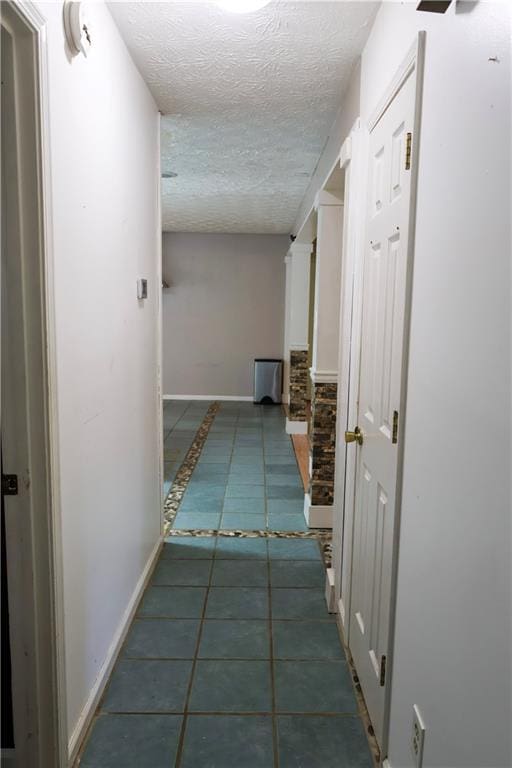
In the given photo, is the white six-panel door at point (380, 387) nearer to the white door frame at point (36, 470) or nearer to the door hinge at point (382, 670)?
the door hinge at point (382, 670)

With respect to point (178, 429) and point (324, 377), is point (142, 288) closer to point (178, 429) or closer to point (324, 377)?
point (324, 377)

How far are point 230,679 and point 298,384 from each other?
4191 millimetres

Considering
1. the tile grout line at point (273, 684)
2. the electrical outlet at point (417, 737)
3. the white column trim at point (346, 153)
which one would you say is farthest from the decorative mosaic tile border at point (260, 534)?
the white column trim at point (346, 153)

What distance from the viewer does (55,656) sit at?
1.38m

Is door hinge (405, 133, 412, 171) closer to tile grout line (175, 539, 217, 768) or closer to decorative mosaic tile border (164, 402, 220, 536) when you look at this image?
tile grout line (175, 539, 217, 768)

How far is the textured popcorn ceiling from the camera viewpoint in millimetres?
1789

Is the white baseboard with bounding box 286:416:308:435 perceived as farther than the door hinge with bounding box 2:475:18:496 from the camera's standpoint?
Yes

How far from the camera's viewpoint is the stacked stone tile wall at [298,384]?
5859 millimetres

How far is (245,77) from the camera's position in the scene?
7.42 feet

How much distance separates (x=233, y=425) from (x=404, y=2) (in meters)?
5.07

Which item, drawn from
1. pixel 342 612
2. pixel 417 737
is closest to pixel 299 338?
pixel 342 612

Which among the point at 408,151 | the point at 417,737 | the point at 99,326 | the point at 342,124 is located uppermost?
the point at 342,124

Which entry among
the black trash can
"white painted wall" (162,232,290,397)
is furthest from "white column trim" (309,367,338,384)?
"white painted wall" (162,232,290,397)

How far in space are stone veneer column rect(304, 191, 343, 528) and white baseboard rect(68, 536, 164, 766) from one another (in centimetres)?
116
